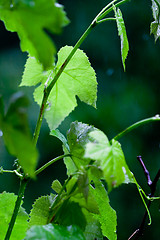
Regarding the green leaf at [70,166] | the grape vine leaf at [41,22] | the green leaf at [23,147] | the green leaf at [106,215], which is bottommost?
the green leaf at [106,215]

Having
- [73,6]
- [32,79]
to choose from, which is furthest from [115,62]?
[32,79]

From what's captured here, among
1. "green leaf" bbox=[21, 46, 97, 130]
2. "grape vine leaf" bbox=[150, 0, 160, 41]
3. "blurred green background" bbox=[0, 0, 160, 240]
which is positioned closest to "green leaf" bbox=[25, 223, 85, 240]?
"green leaf" bbox=[21, 46, 97, 130]

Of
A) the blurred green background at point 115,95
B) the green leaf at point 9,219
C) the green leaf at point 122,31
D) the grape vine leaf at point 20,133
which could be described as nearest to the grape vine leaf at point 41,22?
the grape vine leaf at point 20,133

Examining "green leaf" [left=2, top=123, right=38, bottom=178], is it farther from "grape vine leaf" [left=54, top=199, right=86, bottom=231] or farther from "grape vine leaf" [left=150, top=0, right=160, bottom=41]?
"grape vine leaf" [left=150, top=0, right=160, bottom=41]

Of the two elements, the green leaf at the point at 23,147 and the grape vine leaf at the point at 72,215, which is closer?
the green leaf at the point at 23,147

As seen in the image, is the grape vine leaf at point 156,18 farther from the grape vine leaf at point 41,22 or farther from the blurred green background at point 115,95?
the blurred green background at point 115,95

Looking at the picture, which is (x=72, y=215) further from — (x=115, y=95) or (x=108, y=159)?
(x=115, y=95)
